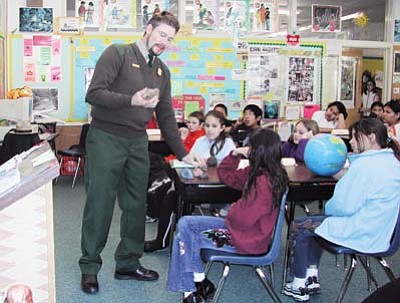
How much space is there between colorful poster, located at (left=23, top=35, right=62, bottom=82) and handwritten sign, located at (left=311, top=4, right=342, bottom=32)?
11.8ft

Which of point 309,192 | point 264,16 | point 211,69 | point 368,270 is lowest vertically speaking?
point 368,270

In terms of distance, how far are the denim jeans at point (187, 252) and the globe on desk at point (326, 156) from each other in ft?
3.01

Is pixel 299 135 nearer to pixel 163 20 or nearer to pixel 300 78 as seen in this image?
pixel 163 20

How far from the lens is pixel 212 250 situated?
9.08ft

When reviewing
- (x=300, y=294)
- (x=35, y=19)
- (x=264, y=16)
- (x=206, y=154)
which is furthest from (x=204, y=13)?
(x=300, y=294)

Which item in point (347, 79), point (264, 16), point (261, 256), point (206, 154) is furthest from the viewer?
point (347, 79)

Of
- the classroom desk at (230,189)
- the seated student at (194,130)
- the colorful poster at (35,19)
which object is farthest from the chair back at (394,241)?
the colorful poster at (35,19)

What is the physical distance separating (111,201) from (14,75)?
470 cm

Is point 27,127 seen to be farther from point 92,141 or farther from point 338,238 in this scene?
point 338,238

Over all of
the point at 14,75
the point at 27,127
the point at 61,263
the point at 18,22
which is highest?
the point at 18,22

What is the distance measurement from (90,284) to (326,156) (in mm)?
1583

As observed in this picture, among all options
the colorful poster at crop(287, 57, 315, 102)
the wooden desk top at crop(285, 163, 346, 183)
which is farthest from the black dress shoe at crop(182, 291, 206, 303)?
the colorful poster at crop(287, 57, 315, 102)

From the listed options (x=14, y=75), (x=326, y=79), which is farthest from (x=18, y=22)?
(x=326, y=79)

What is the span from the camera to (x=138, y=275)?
3.40m
